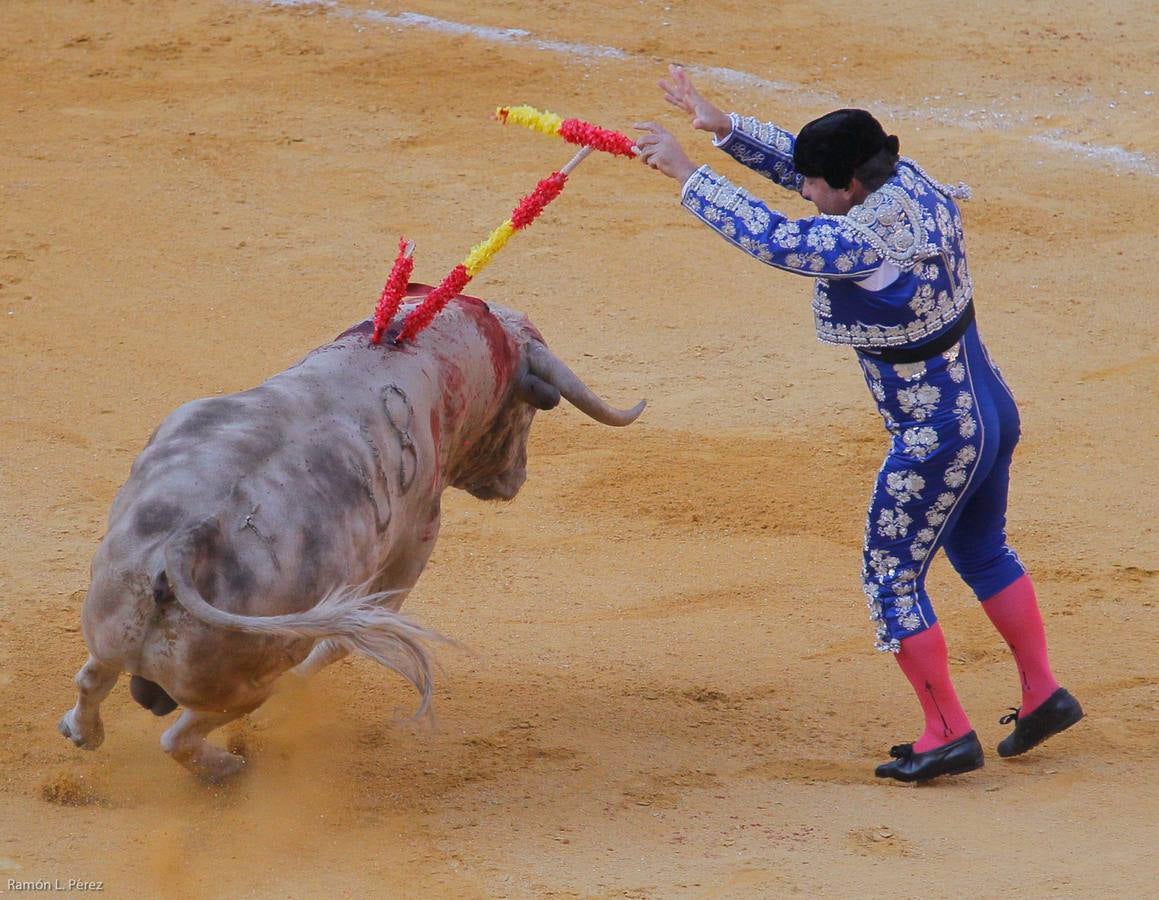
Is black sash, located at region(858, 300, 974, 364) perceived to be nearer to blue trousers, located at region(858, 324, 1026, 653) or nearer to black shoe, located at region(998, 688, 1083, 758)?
blue trousers, located at region(858, 324, 1026, 653)

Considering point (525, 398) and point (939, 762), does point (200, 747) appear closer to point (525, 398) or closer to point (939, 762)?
point (525, 398)

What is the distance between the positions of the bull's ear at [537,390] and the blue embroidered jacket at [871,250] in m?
1.21

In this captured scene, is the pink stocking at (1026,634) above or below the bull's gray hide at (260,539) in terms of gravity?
below

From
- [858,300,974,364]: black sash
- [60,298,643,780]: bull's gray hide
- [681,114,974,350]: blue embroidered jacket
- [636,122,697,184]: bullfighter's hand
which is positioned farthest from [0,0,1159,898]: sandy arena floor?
[636,122,697,184]: bullfighter's hand

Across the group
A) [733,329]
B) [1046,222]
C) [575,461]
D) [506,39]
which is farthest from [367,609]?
[506,39]

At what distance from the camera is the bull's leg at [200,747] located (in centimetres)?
415

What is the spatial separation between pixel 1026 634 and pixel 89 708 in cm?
272

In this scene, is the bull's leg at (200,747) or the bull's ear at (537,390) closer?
the bull's leg at (200,747)

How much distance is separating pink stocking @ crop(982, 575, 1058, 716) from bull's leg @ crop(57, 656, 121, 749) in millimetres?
2570

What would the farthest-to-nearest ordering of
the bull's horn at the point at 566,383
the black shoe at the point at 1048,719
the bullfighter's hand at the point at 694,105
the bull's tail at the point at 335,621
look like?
the bull's horn at the point at 566,383 < the black shoe at the point at 1048,719 < the bullfighter's hand at the point at 694,105 < the bull's tail at the point at 335,621

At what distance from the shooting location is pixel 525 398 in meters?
5.40

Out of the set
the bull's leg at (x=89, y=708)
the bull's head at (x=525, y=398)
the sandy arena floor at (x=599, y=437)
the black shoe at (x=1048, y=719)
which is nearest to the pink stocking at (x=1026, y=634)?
the black shoe at (x=1048, y=719)

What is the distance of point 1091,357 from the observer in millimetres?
7973

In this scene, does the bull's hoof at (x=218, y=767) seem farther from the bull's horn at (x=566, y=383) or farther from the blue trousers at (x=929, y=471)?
the blue trousers at (x=929, y=471)
